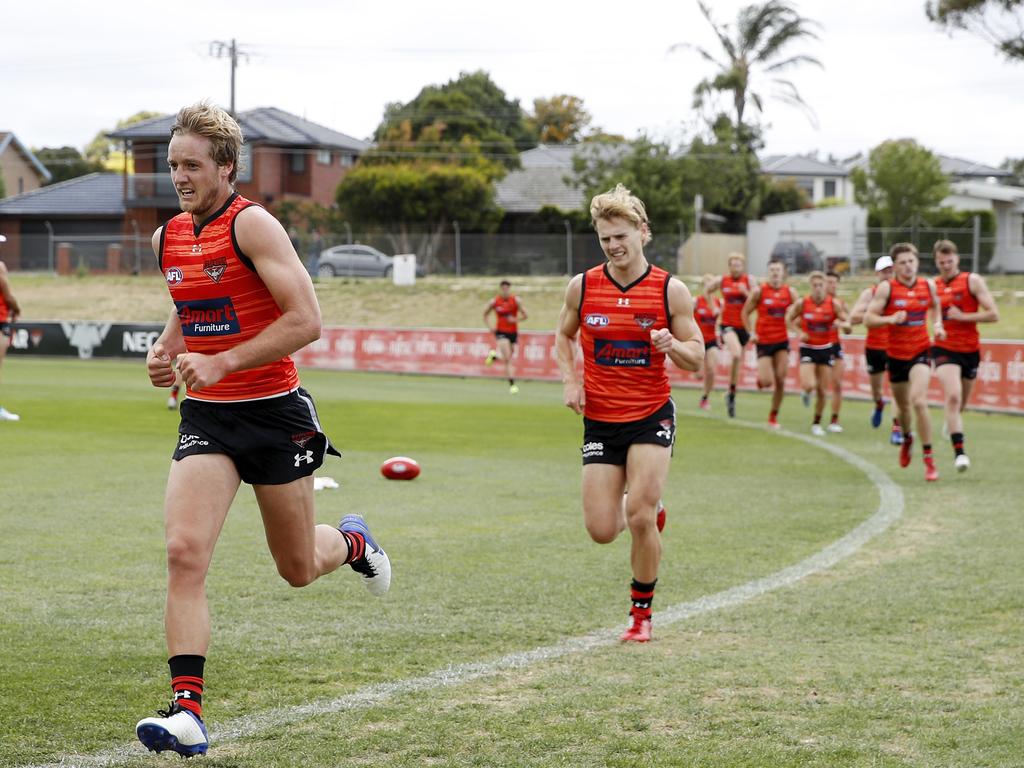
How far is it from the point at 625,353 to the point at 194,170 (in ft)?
9.81

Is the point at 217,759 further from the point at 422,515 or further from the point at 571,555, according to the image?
the point at 422,515

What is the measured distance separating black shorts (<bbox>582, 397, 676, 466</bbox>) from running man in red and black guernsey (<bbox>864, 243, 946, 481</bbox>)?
7.01 meters

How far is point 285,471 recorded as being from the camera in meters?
5.22

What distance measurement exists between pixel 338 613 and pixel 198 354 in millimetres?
2769

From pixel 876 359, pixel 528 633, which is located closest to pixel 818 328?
pixel 876 359

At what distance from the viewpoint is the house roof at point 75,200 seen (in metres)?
71.5

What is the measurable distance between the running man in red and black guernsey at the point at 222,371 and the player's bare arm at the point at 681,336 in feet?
7.28

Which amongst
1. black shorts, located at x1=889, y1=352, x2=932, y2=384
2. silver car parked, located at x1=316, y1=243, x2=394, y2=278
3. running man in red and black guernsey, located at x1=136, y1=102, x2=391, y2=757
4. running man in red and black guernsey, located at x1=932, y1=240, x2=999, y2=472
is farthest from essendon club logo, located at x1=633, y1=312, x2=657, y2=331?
silver car parked, located at x1=316, y1=243, x2=394, y2=278

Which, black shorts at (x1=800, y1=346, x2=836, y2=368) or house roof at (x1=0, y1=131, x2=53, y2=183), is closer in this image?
black shorts at (x1=800, y1=346, x2=836, y2=368)

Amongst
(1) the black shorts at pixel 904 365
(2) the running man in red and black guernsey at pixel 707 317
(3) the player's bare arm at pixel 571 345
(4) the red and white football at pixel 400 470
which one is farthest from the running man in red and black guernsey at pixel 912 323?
(2) the running man in red and black guernsey at pixel 707 317

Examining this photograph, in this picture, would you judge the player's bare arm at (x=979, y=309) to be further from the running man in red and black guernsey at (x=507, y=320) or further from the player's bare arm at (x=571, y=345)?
the running man in red and black guernsey at (x=507, y=320)

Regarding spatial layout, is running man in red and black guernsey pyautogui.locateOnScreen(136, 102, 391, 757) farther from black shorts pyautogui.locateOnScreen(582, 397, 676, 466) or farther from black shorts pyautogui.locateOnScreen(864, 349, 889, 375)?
black shorts pyautogui.locateOnScreen(864, 349, 889, 375)

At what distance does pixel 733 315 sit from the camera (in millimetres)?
22797

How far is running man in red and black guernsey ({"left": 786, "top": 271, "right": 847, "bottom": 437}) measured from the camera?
19781 mm
